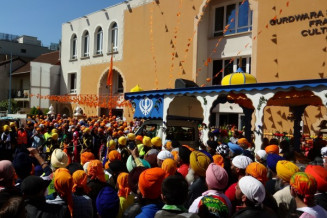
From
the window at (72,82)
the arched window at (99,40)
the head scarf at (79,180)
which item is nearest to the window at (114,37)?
the arched window at (99,40)

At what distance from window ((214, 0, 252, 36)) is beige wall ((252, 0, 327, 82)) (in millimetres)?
1329

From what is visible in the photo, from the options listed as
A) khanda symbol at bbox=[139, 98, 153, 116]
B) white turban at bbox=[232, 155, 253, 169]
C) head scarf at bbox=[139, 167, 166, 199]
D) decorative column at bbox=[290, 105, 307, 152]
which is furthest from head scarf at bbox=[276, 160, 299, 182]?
decorative column at bbox=[290, 105, 307, 152]

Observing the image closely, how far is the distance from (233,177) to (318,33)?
38.9 feet

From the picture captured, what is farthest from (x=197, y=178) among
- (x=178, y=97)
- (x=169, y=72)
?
(x=169, y=72)

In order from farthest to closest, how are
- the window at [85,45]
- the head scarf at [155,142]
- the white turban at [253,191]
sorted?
1. the window at [85,45]
2. the head scarf at [155,142]
3. the white turban at [253,191]

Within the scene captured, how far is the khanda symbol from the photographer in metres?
11.0

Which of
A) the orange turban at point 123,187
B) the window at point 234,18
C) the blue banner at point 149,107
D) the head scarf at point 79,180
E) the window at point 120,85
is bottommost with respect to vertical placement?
the orange turban at point 123,187

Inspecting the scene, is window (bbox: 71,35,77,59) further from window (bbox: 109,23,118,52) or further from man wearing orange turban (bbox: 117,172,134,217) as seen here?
man wearing orange turban (bbox: 117,172,134,217)

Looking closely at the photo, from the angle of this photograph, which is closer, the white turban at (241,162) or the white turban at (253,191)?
the white turban at (253,191)

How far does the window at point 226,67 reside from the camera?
56.8ft

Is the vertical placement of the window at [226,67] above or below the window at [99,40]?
below

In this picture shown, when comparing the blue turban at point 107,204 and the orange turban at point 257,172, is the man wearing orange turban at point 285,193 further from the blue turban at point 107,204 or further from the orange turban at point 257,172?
the blue turban at point 107,204

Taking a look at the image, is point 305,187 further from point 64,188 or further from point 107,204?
point 64,188

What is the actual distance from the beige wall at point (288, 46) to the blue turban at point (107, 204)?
Answer: 12993 mm
